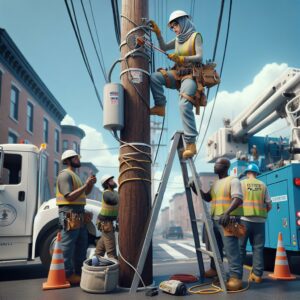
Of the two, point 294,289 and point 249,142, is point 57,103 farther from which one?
point 294,289

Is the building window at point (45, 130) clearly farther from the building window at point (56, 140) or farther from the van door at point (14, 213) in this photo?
the van door at point (14, 213)

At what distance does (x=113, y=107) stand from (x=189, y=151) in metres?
1.22

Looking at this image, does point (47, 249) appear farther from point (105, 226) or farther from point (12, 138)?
point (12, 138)

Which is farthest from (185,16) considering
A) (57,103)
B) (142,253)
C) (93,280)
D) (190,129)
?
(57,103)

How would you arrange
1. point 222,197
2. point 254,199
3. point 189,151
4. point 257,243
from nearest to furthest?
point 189,151 < point 222,197 < point 257,243 < point 254,199

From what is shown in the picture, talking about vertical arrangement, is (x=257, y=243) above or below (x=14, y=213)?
below

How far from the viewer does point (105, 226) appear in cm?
641

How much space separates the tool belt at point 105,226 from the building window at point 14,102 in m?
18.5

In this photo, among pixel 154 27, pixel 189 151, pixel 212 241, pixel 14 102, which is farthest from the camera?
pixel 14 102

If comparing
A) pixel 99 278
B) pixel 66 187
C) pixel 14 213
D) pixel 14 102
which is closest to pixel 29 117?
pixel 14 102

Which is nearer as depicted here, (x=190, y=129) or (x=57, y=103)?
(x=190, y=129)

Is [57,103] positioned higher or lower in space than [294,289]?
higher

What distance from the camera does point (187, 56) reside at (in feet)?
17.0

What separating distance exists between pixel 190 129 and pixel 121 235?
1727 mm
